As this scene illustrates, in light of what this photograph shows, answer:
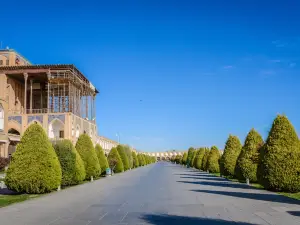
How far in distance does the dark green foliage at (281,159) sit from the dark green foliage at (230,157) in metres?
9.50

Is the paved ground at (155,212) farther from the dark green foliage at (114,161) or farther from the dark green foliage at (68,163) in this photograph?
the dark green foliage at (114,161)

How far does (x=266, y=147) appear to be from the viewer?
52.1 ft

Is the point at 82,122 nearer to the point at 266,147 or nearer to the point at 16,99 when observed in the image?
the point at 16,99

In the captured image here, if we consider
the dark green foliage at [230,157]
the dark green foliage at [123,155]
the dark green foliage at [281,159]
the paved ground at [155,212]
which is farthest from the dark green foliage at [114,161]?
the paved ground at [155,212]

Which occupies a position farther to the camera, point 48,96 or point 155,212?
point 48,96

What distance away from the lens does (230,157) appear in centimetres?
2552

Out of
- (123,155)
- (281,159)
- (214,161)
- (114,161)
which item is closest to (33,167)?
(281,159)

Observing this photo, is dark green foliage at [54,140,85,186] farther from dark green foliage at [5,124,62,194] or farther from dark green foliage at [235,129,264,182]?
dark green foliage at [235,129,264,182]

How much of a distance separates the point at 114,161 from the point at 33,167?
2187 centimetres

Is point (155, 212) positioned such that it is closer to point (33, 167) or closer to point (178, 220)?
point (178, 220)

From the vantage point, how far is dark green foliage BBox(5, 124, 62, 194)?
47.7ft

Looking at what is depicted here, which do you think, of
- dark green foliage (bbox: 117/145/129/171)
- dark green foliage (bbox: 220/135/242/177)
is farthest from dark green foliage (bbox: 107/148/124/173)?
dark green foliage (bbox: 220/135/242/177)

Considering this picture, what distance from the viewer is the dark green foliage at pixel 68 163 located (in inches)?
715

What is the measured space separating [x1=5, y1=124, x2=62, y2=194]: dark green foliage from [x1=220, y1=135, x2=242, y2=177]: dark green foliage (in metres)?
13.8
